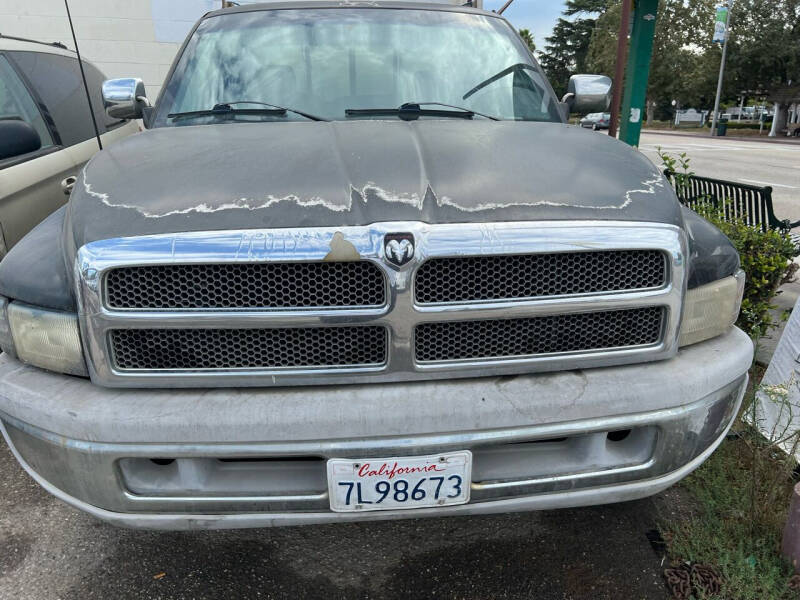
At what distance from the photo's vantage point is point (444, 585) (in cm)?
213

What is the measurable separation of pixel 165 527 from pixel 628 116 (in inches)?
233

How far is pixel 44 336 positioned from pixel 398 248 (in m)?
1.07

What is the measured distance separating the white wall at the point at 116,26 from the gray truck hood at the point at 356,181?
27.3 feet

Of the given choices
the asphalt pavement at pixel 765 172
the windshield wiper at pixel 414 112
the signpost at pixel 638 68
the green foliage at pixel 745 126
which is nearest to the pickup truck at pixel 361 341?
the windshield wiper at pixel 414 112

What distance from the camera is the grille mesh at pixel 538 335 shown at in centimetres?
174

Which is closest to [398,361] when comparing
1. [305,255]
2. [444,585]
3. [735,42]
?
[305,255]

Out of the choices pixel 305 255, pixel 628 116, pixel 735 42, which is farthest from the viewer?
pixel 735 42

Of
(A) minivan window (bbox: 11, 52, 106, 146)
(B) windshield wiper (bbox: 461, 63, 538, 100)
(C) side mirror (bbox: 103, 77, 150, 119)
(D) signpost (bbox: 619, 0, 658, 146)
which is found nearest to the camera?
(B) windshield wiper (bbox: 461, 63, 538, 100)

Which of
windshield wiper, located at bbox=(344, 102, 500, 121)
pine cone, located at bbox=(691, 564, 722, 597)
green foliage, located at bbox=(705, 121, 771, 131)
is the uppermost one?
windshield wiper, located at bbox=(344, 102, 500, 121)

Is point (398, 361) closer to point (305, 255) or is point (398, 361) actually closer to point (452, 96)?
point (305, 255)

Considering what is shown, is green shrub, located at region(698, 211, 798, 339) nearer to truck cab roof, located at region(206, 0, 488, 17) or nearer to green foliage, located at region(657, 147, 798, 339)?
green foliage, located at region(657, 147, 798, 339)

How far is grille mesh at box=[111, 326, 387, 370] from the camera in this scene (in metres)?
1.68

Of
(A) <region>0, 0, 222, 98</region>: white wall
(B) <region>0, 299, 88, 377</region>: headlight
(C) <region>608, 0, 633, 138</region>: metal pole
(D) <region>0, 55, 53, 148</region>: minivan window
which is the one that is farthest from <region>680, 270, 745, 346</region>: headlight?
(A) <region>0, 0, 222, 98</region>: white wall

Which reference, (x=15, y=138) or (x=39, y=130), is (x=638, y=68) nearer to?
(x=39, y=130)
